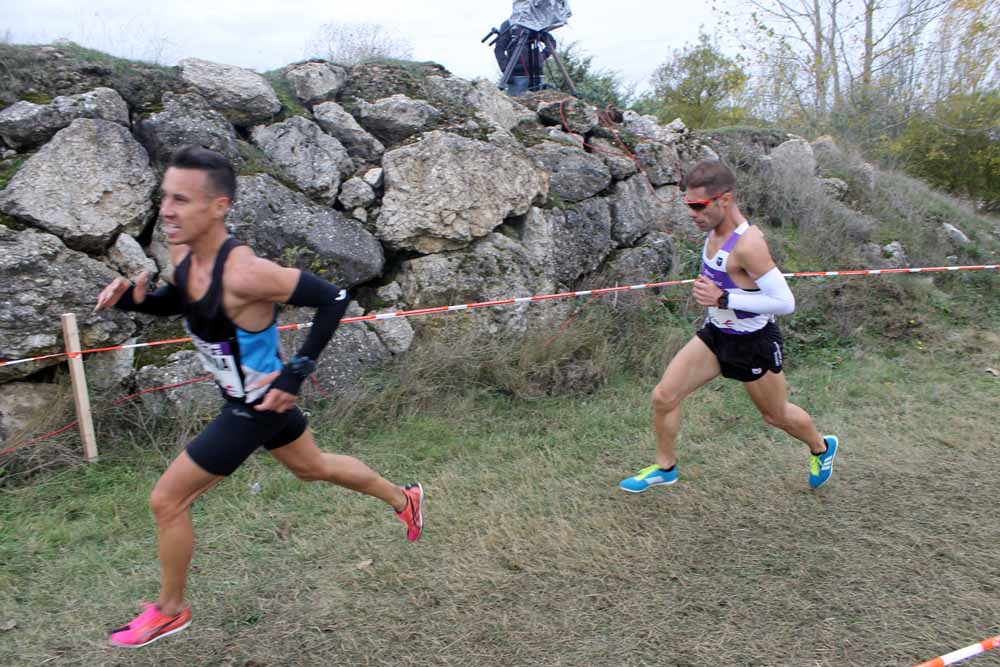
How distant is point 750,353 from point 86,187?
4677 mm

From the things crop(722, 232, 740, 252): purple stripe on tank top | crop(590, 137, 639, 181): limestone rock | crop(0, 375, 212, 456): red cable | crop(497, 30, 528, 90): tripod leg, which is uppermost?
crop(497, 30, 528, 90): tripod leg

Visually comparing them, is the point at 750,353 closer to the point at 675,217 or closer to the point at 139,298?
the point at 139,298

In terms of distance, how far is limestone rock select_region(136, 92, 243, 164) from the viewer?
5.63 metres

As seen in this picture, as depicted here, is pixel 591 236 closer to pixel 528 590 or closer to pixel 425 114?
pixel 425 114

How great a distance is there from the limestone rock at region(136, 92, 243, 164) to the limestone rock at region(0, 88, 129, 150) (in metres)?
0.28

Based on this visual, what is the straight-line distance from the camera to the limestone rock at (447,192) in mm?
6348

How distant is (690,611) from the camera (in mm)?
3217

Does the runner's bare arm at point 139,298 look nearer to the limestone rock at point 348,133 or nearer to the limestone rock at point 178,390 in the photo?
the limestone rock at point 178,390

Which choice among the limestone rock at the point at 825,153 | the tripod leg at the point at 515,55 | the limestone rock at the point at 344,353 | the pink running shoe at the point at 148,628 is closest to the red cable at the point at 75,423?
the limestone rock at the point at 344,353

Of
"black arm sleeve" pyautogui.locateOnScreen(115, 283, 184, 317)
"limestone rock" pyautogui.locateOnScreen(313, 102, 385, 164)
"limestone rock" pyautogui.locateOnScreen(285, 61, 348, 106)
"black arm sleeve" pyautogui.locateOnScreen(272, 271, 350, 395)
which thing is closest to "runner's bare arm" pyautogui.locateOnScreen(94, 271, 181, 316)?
"black arm sleeve" pyautogui.locateOnScreen(115, 283, 184, 317)

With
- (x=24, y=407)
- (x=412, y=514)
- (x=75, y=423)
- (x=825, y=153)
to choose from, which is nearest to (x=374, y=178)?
(x=75, y=423)

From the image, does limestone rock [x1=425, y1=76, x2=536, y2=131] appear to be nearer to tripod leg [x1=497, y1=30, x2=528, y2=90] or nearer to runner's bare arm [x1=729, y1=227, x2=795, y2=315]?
tripod leg [x1=497, y1=30, x2=528, y2=90]

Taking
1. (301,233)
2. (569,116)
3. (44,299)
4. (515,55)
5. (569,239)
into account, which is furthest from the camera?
(515,55)

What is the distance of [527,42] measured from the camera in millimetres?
9953
